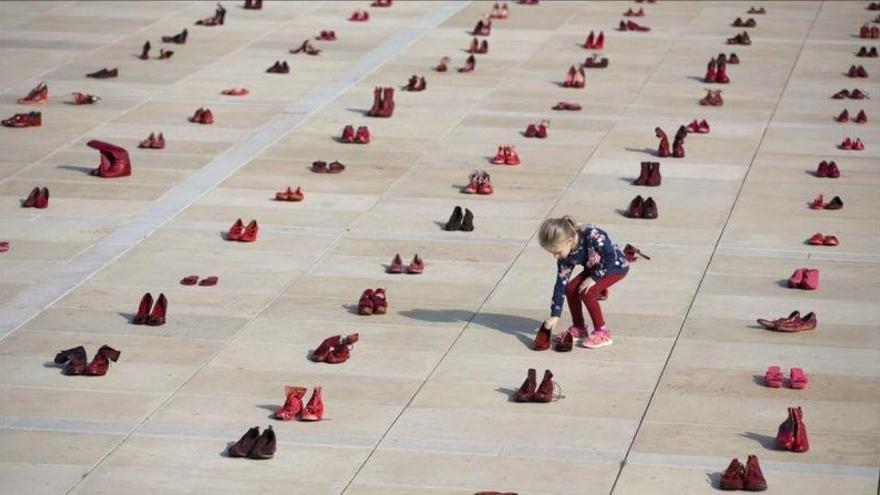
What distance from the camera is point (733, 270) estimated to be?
21109 millimetres

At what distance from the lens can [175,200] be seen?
79.6 ft

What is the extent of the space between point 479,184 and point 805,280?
18.6 ft

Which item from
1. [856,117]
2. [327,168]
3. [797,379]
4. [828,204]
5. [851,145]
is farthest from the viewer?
[856,117]

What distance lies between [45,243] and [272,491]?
842 centimetres

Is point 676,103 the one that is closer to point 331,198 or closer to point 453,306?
point 331,198

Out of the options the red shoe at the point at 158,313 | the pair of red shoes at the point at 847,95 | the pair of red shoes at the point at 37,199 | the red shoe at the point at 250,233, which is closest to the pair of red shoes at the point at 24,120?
the pair of red shoes at the point at 37,199

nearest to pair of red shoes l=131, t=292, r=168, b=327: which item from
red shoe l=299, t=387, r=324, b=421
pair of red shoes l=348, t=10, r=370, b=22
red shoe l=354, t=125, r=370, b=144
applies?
red shoe l=299, t=387, r=324, b=421

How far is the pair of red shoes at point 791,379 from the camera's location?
1722 centimetres

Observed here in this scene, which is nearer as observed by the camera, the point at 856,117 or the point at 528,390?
the point at 528,390

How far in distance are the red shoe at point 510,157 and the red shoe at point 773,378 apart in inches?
366

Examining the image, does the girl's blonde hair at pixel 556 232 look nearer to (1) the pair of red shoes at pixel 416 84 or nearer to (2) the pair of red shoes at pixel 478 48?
(1) the pair of red shoes at pixel 416 84

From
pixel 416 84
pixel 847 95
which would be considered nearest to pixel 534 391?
pixel 416 84

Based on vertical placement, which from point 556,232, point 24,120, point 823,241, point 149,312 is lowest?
point 24,120

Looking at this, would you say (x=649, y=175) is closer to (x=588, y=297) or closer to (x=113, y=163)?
(x=588, y=297)
